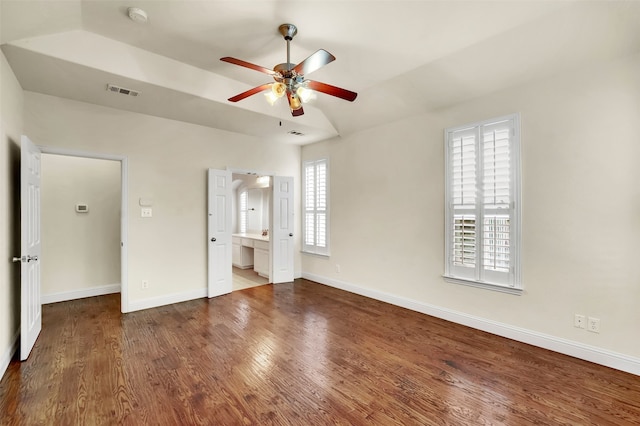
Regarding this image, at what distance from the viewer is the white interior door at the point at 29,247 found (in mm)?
2703

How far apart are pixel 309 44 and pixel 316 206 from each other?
3.24 metres

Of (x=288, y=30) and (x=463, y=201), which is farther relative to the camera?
(x=463, y=201)

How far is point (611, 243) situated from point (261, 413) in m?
3.32

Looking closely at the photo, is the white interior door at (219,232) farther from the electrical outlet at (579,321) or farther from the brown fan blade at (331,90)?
the electrical outlet at (579,321)

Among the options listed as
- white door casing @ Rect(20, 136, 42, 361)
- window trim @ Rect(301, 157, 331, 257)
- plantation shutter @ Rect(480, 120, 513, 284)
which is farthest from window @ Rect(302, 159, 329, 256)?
white door casing @ Rect(20, 136, 42, 361)

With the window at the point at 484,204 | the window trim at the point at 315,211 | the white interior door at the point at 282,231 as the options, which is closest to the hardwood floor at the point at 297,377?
the window at the point at 484,204

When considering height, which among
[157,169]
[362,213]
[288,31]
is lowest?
[362,213]

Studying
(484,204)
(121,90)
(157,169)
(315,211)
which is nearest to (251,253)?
(315,211)

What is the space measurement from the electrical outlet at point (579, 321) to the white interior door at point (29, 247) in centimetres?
512

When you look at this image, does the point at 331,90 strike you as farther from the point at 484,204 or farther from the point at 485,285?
the point at 485,285

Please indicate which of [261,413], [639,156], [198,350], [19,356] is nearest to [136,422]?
[261,413]

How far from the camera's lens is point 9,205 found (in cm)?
284

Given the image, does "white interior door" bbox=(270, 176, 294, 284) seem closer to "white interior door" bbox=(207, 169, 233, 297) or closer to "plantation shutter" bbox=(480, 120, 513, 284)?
"white interior door" bbox=(207, 169, 233, 297)

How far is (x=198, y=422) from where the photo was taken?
1.98 m
